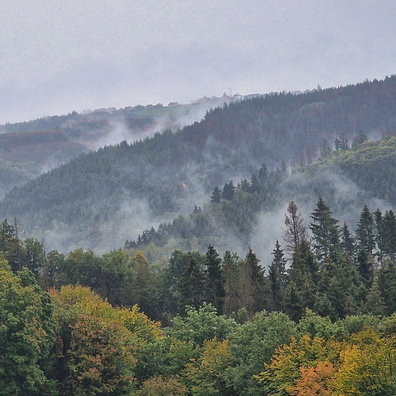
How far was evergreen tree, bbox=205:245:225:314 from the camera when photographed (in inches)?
4309

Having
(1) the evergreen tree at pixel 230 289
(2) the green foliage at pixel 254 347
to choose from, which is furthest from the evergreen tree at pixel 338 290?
(2) the green foliage at pixel 254 347

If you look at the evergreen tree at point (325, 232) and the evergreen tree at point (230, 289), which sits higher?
the evergreen tree at point (325, 232)

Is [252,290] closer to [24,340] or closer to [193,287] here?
[193,287]

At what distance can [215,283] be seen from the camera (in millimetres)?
111250

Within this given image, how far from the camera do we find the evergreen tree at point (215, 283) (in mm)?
109438

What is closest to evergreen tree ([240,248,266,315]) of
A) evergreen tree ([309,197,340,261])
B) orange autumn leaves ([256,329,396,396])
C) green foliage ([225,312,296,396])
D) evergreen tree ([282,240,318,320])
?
evergreen tree ([282,240,318,320])

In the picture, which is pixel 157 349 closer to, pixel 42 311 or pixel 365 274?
pixel 42 311

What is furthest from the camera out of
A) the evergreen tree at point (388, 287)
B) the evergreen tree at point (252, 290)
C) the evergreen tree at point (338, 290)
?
the evergreen tree at point (252, 290)

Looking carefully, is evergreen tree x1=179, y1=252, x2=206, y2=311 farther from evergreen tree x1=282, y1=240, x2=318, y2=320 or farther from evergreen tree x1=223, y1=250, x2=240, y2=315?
evergreen tree x1=282, y1=240, x2=318, y2=320

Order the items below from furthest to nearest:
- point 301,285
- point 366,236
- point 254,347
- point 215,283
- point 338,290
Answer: point 366,236 < point 215,283 < point 301,285 < point 338,290 < point 254,347

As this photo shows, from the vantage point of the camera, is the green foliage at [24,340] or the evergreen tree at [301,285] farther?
the evergreen tree at [301,285]

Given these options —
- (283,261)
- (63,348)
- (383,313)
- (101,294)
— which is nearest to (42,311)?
(63,348)

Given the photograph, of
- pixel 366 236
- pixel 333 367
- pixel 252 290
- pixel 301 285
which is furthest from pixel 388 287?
pixel 366 236

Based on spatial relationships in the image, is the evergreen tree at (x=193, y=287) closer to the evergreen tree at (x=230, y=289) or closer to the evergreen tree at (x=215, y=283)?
the evergreen tree at (x=215, y=283)
